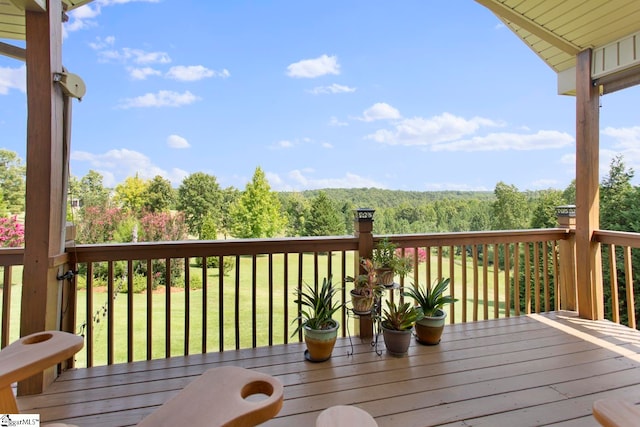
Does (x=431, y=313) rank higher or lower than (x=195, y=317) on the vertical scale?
higher

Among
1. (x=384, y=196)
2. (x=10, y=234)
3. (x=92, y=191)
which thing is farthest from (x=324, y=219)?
(x=92, y=191)

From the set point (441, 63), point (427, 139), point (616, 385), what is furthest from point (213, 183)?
point (441, 63)

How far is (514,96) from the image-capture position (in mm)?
11031

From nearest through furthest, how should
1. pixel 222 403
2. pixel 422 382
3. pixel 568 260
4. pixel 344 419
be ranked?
Answer: pixel 344 419, pixel 222 403, pixel 422 382, pixel 568 260

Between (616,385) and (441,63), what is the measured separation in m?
10.6

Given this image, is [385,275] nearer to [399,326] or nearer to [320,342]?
[399,326]

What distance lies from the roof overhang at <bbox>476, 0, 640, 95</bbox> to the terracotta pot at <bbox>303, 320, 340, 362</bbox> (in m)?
3.19

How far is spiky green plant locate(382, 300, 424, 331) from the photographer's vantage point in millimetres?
2469

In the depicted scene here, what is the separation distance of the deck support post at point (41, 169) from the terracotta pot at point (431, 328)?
2.63 meters

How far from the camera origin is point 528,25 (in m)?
2.94

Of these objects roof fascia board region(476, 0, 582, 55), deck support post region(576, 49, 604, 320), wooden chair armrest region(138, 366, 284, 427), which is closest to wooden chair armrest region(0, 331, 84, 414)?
wooden chair armrest region(138, 366, 284, 427)

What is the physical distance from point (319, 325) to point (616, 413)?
1.73 m

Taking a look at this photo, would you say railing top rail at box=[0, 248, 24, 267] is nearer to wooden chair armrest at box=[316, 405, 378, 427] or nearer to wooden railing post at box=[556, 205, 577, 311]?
wooden chair armrest at box=[316, 405, 378, 427]

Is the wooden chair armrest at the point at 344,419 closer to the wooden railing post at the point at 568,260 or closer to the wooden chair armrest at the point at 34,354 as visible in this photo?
the wooden chair armrest at the point at 34,354
